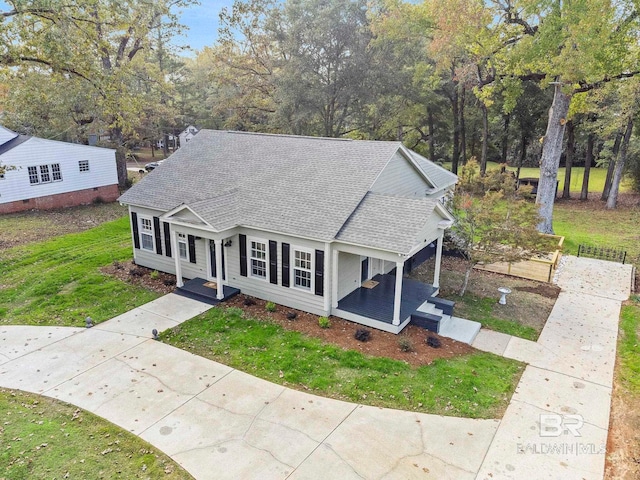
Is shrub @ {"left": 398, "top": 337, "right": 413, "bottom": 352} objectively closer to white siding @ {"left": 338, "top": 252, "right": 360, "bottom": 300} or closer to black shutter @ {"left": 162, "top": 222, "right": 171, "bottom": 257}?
white siding @ {"left": 338, "top": 252, "right": 360, "bottom": 300}

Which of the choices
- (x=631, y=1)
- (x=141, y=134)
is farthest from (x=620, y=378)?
(x=141, y=134)

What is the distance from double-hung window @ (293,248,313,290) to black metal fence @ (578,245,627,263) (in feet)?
45.8

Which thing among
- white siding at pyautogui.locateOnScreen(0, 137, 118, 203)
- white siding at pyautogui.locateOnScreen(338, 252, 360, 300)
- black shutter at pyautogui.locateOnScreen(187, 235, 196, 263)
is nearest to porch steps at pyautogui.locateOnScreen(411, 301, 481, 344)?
white siding at pyautogui.locateOnScreen(338, 252, 360, 300)

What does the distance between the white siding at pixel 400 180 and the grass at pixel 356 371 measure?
19.4 feet

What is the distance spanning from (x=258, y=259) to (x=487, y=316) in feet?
25.1

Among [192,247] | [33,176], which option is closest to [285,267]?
[192,247]

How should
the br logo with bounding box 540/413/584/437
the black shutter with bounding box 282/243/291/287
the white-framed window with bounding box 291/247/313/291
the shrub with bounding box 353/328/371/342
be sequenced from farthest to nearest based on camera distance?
the black shutter with bounding box 282/243/291/287 → the white-framed window with bounding box 291/247/313/291 → the shrub with bounding box 353/328/371/342 → the br logo with bounding box 540/413/584/437

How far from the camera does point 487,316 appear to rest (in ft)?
44.9

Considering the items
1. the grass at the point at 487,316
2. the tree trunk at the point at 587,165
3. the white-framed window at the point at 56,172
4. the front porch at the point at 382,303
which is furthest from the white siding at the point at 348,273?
the tree trunk at the point at 587,165

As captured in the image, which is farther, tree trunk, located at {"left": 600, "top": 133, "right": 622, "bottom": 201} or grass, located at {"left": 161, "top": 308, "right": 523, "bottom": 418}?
tree trunk, located at {"left": 600, "top": 133, "right": 622, "bottom": 201}

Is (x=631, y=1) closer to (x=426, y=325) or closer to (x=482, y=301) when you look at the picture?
(x=482, y=301)

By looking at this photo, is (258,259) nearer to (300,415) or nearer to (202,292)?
(202,292)

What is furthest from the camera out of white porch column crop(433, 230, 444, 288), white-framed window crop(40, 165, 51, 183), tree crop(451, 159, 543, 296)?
white-framed window crop(40, 165, 51, 183)

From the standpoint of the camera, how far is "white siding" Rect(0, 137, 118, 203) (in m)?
24.6
